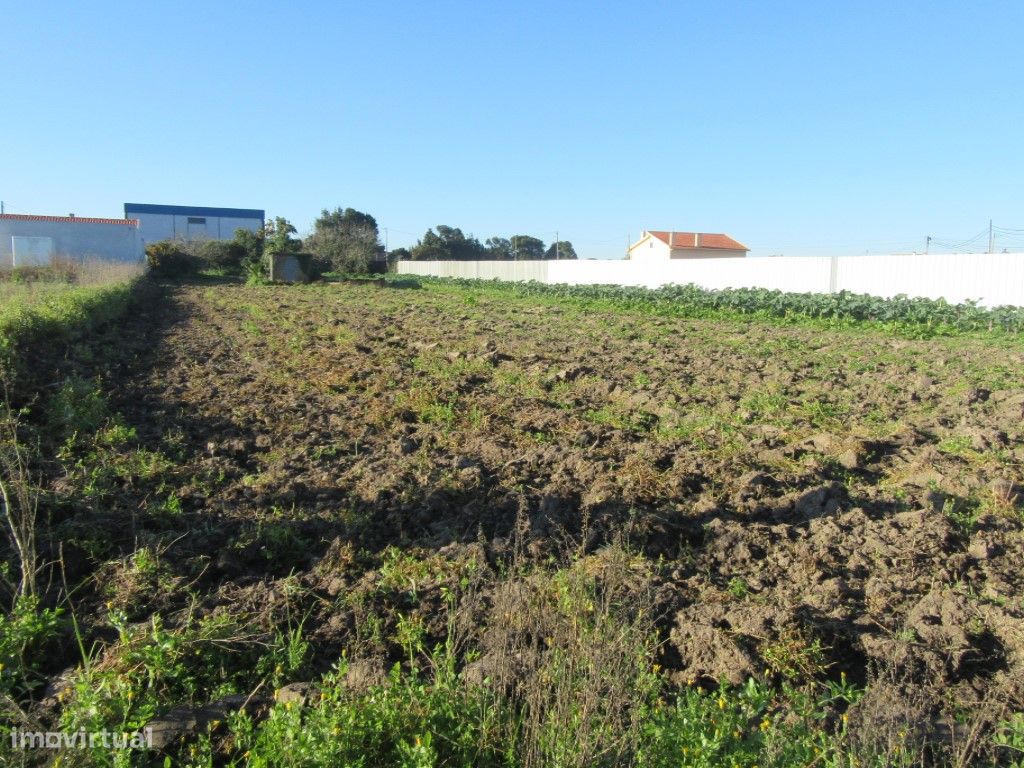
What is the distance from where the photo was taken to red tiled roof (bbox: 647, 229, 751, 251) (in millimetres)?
64438

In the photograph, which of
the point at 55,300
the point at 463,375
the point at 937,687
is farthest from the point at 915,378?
the point at 55,300

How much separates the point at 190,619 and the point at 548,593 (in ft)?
5.84

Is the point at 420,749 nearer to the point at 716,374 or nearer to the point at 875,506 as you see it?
the point at 875,506

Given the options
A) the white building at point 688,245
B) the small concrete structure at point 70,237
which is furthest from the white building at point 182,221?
the white building at point 688,245

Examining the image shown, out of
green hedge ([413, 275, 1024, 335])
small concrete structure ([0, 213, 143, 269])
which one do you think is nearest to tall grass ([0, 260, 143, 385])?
green hedge ([413, 275, 1024, 335])

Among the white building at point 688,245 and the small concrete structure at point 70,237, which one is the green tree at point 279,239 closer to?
the small concrete structure at point 70,237

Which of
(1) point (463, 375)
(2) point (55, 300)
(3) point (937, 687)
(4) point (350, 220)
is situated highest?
(4) point (350, 220)

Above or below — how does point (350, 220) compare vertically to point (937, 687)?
above

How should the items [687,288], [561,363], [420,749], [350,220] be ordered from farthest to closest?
[350,220] → [687,288] → [561,363] → [420,749]

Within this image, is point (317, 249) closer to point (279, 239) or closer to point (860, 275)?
point (279, 239)

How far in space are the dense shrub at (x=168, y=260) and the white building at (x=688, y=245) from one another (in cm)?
3422

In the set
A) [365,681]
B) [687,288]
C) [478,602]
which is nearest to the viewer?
[365,681]

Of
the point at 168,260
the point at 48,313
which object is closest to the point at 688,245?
the point at 168,260

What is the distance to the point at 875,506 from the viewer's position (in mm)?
5664
